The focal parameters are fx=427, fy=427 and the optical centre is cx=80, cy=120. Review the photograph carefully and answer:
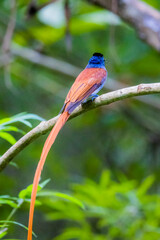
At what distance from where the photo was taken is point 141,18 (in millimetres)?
3256

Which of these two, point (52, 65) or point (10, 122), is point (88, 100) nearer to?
point (10, 122)

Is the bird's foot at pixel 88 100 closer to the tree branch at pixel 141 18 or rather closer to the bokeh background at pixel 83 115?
the tree branch at pixel 141 18

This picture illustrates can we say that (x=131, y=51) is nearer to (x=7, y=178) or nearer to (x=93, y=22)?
(x=93, y=22)

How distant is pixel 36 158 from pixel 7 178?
46 cm

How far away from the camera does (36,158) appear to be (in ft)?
14.9

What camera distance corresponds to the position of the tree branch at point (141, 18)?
10.5ft

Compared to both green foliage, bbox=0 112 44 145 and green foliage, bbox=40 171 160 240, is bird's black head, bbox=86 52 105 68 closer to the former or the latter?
green foliage, bbox=0 112 44 145

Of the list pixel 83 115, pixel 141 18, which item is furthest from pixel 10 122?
pixel 83 115

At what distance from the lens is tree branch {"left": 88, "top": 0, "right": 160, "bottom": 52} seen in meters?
3.19

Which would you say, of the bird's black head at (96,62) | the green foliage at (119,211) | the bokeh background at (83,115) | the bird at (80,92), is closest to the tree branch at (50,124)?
the bird at (80,92)

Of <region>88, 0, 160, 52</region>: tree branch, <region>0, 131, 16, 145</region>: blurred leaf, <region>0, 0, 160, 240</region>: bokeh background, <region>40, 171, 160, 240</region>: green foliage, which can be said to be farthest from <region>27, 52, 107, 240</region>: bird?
<region>0, 0, 160, 240</region>: bokeh background

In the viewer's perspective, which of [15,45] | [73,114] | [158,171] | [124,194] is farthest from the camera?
[15,45]

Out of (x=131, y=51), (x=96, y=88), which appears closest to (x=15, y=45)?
(x=131, y=51)

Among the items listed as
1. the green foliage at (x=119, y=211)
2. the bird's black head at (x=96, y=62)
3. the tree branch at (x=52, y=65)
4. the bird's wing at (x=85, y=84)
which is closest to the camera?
the bird's wing at (x=85, y=84)
